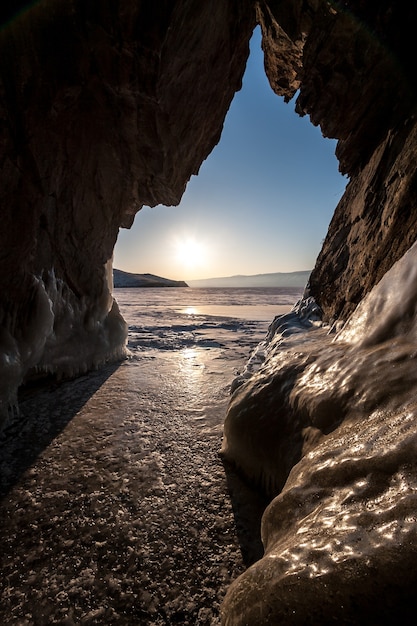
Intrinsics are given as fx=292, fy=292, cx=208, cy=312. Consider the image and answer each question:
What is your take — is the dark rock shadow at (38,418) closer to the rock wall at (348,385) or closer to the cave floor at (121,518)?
the cave floor at (121,518)

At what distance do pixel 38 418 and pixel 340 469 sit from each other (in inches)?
130

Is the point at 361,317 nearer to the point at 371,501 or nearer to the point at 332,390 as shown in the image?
the point at 332,390

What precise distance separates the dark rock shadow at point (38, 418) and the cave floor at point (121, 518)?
0.06 ft

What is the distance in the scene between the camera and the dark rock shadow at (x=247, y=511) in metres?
1.68

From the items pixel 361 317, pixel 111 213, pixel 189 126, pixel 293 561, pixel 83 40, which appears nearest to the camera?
pixel 293 561

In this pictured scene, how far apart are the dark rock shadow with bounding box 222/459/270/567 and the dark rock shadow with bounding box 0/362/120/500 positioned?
1660 millimetres

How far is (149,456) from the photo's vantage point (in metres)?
2.58

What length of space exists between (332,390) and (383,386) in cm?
37

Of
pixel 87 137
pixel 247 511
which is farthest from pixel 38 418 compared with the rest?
pixel 87 137

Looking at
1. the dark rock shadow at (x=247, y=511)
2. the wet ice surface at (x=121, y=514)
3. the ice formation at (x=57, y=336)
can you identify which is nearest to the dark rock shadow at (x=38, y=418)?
the wet ice surface at (x=121, y=514)

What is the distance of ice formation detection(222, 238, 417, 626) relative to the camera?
87cm

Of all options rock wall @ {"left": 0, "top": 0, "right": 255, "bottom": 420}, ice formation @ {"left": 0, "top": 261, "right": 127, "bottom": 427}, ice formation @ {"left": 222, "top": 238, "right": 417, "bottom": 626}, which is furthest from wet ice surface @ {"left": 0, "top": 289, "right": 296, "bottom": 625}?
rock wall @ {"left": 0, "top": 0, "right": 255, "bottom": 420}

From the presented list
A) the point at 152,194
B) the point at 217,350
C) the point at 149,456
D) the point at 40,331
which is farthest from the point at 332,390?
the point at 152,194

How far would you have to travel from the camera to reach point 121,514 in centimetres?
192
